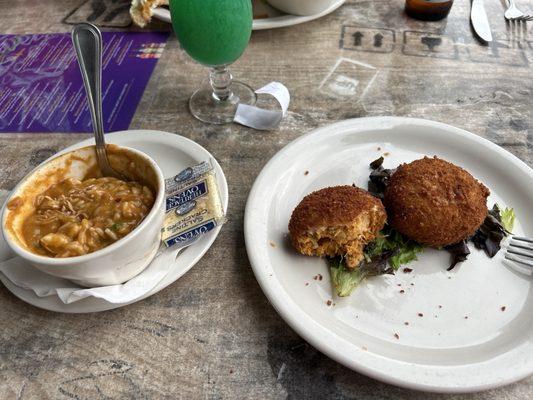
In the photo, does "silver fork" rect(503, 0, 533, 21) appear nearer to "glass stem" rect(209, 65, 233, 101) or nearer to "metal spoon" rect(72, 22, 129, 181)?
"glass stem" rect(209, 65, 233, 101)

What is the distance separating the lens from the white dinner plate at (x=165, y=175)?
0.87 m

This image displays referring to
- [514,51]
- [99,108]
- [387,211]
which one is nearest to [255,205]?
[387,211]

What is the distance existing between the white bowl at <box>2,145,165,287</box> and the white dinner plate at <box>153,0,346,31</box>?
1011 mm

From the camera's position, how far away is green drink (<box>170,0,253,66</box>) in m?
1.27

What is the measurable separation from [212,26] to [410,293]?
0.95 m

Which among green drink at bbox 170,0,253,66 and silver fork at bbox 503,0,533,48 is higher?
green drink at bbox 170,0,253,66

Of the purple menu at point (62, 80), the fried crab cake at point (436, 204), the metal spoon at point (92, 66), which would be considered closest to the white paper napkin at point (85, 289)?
the metal spoon at point (92, 66)

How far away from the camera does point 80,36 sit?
3.27 ft

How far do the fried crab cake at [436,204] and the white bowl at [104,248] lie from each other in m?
0.56

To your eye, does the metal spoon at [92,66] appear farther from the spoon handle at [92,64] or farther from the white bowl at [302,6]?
the white bowl at [302,6]

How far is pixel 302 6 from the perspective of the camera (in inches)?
68.9

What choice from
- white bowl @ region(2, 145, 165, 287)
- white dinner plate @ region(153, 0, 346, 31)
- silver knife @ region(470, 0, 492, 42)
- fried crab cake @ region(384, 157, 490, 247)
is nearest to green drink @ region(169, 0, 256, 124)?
white dinner plate @ region(153, 0, 346, 31)

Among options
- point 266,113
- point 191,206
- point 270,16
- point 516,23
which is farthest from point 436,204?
point 516,23

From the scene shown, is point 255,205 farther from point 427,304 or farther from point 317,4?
point 317,4
